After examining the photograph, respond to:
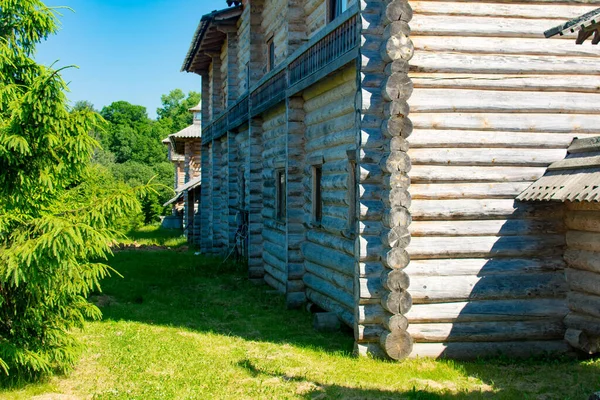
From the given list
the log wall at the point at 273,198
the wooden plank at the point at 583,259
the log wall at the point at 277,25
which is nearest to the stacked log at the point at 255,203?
the log wall at the point at 273,198

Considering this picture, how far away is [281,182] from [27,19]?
23.4 ft

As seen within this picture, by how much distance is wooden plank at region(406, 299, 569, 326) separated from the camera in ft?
27.0

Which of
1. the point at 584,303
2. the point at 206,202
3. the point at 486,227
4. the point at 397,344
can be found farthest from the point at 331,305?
the point at 206,202

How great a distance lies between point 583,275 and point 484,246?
1353mm

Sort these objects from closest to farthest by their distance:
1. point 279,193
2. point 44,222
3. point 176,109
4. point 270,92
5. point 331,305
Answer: point 44,222, point 331,305, point 270,92, point 279,193, point 176,109

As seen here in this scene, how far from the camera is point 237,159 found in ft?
61.9

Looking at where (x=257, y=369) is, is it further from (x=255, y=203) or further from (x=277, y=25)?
(x=277, y=25)

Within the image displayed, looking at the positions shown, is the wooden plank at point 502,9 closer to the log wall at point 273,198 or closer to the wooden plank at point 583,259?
the wooden plank at point 583,259

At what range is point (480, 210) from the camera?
834cm

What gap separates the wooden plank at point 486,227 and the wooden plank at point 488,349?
1523 millimetres

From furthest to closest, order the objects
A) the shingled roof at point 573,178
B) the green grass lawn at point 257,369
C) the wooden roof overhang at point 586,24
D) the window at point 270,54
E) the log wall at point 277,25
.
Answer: the window at point 270,54
the log wall at point 277,25
the shingled roof at point 573,178
the green grass lawn at point 257,369
the wooden roof overhang at point 586,24

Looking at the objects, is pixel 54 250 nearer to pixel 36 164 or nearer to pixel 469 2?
pixel 36 164

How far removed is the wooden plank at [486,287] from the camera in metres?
8.22

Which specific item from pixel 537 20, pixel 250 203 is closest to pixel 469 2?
pixel 537 20
